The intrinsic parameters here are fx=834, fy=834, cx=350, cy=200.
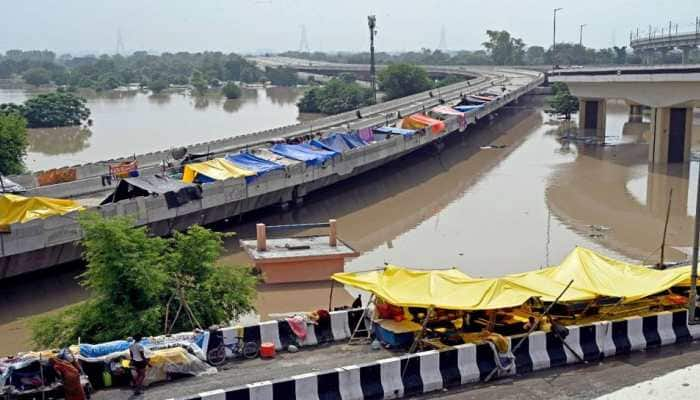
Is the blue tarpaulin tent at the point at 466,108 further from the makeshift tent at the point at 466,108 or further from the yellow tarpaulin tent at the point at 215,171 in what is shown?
the yellow tarpaulin tent at the point at 215,171

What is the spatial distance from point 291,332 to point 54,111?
191ft

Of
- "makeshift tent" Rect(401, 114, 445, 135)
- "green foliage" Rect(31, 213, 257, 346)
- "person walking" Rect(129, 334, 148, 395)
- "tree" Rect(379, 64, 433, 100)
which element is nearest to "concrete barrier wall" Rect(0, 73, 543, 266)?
"makeshift tent" Rect(401, 114, 445, 135)

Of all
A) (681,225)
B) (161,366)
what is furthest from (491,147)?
(161,366)

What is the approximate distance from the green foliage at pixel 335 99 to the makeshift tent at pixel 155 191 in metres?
48.2

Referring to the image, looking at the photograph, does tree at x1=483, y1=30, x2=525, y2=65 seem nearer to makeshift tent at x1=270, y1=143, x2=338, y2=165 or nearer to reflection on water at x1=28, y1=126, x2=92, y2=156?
reflection on water at x1=28, y1=126, x2=92, y2=156

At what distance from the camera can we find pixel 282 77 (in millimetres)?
138750

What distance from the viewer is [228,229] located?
86.4 ft

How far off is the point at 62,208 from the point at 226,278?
7.76 m

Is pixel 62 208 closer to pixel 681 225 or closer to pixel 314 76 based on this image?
pixel 681 225

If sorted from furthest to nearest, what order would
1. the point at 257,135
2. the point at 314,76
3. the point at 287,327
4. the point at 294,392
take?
the point at 314,76, the point at 257,135, the point at 287,327, the point at 294,392

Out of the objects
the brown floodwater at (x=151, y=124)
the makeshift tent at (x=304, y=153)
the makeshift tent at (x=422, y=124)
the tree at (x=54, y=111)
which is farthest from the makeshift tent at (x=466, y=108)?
the tree at (x=54, y=111)

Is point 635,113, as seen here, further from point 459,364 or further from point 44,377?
point 44,377

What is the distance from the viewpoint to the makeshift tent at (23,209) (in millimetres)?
19609

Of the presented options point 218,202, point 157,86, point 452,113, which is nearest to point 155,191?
point 218,202
